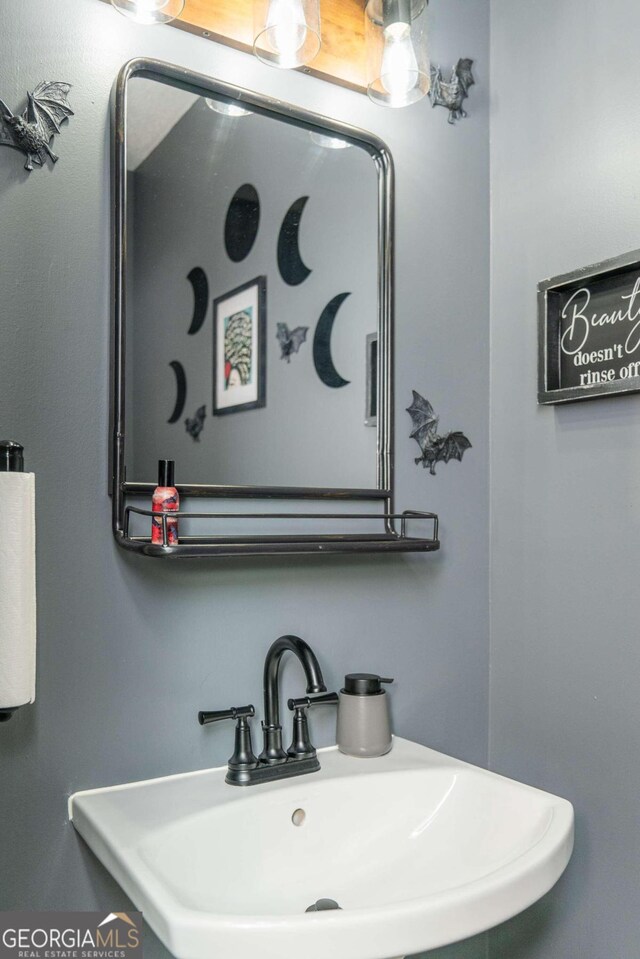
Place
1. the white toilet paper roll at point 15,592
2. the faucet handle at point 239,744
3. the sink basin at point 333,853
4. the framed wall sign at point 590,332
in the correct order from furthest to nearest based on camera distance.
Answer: the framed wall sign at point 590,332 → the faucet handle at point 239,744 → the white toilet paper roll at point 15,592 → the sink basin at point 333,853

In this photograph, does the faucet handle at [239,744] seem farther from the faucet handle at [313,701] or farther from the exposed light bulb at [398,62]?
the exposed light bulb at [398,62]

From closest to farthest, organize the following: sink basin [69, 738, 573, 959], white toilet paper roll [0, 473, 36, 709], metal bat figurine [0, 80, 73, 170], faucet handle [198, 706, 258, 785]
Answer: sink basin [69, 738, 573, 959] < white toilet paper roll [0, 473, 36, 709] < metal bat figurine [0, 80, 73, 170] < faucet handle [198, 706, 258, 785]

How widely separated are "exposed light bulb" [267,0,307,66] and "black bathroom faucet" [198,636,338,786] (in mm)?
995

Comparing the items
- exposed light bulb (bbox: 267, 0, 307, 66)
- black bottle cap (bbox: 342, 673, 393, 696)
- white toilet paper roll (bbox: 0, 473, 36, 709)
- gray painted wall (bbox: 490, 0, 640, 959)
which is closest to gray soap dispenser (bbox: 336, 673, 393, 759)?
black bottle cap (bbox: 342, 673, 393, 696)

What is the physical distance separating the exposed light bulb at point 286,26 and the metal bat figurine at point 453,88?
1.29ft

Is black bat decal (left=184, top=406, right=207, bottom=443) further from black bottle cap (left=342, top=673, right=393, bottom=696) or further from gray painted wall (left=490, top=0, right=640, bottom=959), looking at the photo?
gray painted wall (left=490, top=0, right=640, bottom=959)

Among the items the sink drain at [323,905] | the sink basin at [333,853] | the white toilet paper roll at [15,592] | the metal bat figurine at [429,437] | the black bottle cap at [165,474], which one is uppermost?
the metal bat figurine at [429,437]

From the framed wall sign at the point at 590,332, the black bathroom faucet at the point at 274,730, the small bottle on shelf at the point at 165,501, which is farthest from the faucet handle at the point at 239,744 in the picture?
the framed wall sign at the point at 590,332

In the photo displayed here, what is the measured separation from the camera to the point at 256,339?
4.43 feet

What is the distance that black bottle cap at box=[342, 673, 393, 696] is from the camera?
135cm

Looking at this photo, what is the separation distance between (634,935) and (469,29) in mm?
1786

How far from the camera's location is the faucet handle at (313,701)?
1311mm

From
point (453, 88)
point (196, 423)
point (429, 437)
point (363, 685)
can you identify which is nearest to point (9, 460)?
point (196, 423)

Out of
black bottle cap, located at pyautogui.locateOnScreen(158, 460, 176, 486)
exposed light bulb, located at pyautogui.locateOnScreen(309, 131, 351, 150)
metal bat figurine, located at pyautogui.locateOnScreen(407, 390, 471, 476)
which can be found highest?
exposed light bulb, located at pyautogui.locateOnScreen(309, 131, 351, 150)
